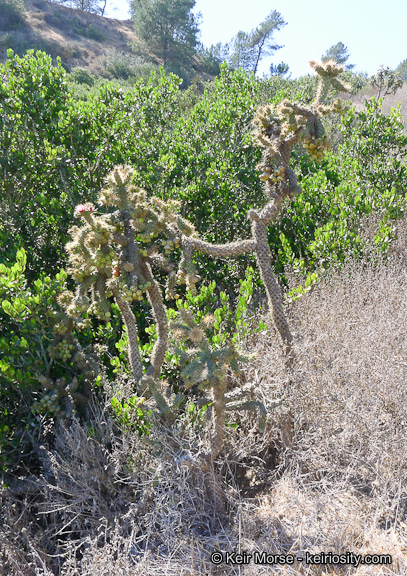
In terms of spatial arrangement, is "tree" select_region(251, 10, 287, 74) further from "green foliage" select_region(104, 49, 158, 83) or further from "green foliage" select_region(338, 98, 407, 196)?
"green foliage" select_region(338, 98, 407, 196)

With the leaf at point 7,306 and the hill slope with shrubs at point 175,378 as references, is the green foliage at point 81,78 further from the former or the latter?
the leaf at point 7,306

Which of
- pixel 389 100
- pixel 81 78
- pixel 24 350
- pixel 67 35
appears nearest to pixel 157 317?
pixel 24 350

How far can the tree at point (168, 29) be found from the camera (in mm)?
29000

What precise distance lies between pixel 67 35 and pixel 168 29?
30.1 feet

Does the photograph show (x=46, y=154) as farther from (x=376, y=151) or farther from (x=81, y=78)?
(x=81, y=78)

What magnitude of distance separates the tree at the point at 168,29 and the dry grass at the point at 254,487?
107ft

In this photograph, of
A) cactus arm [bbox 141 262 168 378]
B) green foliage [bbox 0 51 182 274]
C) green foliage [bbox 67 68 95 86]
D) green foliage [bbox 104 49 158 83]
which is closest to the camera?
cactus arm [bbox 141 262 168 378]

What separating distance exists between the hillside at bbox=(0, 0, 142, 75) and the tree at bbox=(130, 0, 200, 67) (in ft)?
9.44

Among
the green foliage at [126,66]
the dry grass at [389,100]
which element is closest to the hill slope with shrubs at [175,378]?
the dry grass at [389,100]

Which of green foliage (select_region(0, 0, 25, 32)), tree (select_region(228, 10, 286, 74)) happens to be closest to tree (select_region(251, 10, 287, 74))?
tree (select_region(228, 10, 286, 74))

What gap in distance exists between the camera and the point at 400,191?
5074 mm

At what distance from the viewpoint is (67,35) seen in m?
32.3

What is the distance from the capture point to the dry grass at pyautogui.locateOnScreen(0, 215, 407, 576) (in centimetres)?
197

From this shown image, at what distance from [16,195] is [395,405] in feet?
12.8
